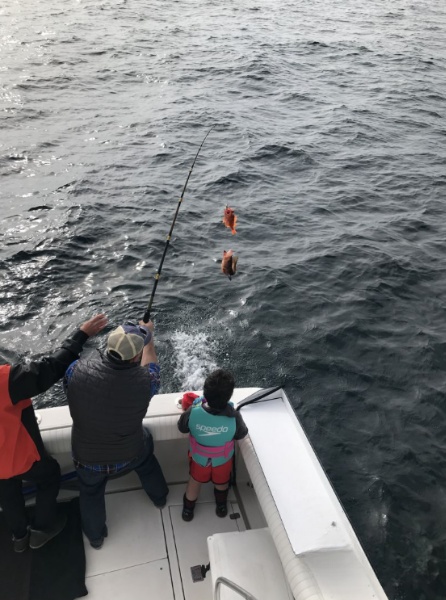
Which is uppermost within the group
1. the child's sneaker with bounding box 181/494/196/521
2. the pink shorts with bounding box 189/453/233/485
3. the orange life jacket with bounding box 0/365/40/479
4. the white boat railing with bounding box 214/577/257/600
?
the orange life jacket with bounding box 0/365/40/479

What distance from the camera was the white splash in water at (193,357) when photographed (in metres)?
7.04

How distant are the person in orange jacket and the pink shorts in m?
1.09

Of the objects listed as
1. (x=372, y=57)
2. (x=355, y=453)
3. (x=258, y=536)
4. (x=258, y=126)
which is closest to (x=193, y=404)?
(x=258, y=536)

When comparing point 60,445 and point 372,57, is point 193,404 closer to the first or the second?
point 60,445

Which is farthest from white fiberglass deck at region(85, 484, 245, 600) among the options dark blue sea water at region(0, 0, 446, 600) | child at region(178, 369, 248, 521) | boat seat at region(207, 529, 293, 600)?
dark blue sea water at region(0, 0, 446, 600)

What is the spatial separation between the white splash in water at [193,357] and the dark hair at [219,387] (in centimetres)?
296

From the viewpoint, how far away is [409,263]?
9641mm

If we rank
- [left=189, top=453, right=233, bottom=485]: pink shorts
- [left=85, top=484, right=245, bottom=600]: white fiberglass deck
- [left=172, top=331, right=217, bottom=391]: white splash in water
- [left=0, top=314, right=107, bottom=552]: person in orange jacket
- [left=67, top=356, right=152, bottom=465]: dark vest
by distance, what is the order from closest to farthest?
1. [left=0, top=314, right=107, bottom=552]: person in orange jacket
2. [left=67, top=356, right=152, bottom=465]: dark vest
3. [left=85, top=484, right=245, bottom=600]: white fiberglass deck
4. [left=189, top=453, right=233, bottom=485]: pink shorts
5. [left=172, top=331, right=217, bottom=391]: white splash in water

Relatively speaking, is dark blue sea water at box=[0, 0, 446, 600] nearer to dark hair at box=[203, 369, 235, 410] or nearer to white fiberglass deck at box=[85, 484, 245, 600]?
white fiberglass deck at box=[85, 484, 245, 600]

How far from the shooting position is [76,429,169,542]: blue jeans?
4.02 metres

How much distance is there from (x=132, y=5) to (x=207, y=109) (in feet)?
69.4

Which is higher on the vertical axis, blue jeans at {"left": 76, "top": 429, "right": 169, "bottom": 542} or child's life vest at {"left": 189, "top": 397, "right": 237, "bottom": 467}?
child's life vest at {"left": 189, "top": 397, "right": 237, "bottom": 467}

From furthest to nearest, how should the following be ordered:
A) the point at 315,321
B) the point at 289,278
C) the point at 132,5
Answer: the point at 132,5
the point at 289,278
the point at 315,321

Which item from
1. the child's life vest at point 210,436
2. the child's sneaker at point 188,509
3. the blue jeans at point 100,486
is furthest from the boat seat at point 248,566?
the blue jeans at point 100,486
